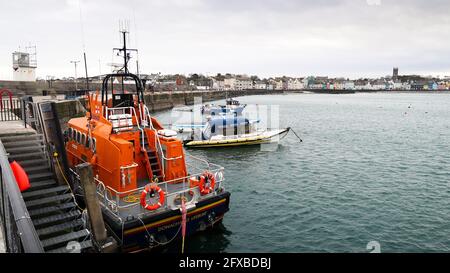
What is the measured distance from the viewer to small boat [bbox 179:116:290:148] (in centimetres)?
3238

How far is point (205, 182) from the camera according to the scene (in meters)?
12.6

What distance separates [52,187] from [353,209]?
527 inches

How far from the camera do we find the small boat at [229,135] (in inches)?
1275

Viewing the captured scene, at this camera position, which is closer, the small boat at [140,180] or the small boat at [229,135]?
the small boat at [140,180]

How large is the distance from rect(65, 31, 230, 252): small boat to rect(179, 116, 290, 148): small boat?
1793 cm

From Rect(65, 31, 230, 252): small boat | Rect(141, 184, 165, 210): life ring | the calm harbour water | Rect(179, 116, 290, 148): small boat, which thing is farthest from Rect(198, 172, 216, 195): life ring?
Rect(179, 116, 290, 148): small boat

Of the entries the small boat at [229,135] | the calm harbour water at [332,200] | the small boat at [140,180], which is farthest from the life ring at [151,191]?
the small boat at [229,135]

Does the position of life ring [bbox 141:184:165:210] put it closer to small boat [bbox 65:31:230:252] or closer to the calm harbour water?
small boat [bbox 65:31:230:252]

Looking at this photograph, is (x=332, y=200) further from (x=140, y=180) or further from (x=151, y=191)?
(x=151, y=191)

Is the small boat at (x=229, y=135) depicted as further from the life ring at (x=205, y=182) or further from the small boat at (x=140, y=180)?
the life ring at (x=205, y=182)

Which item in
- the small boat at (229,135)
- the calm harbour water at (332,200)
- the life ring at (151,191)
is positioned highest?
the life ring at (151,191)

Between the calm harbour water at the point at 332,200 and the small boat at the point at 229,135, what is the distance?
866mm

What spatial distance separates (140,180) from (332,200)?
1029 cm
